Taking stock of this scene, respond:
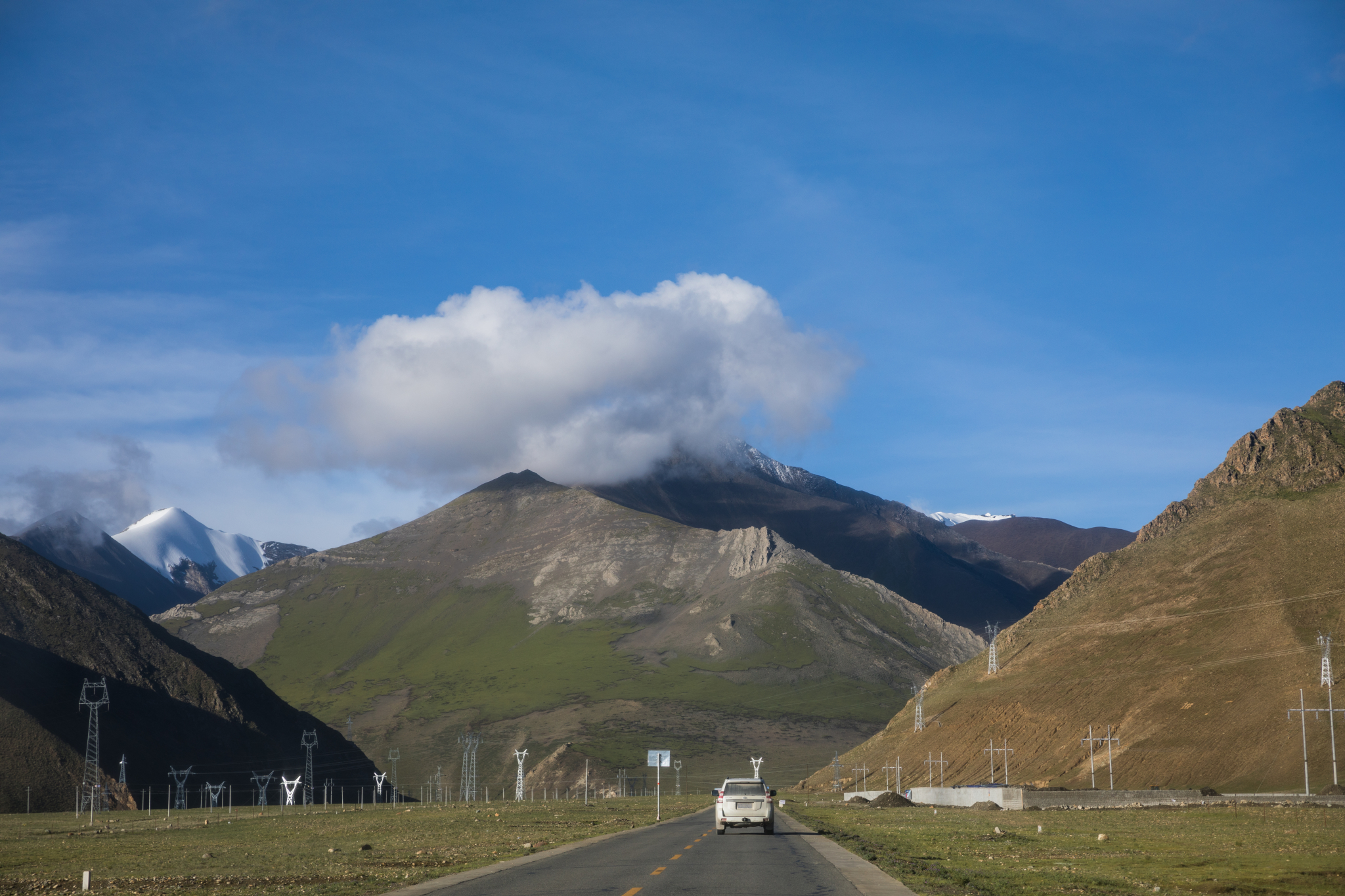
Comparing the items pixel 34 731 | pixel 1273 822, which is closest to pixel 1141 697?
pixel 1273 822

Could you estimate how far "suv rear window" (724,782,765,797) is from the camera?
49.3 metres

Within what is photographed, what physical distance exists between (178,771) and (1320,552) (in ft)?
588

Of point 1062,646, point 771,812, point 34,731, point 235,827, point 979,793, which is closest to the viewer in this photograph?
point 771,812

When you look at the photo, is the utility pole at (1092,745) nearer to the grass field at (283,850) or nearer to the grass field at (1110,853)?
the grass field at (283,850)

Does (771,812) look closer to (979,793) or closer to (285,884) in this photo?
(285,884)

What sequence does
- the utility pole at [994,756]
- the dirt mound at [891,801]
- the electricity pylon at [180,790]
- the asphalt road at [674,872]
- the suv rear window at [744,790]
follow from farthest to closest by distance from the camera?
the electricity pylon at [180,790], the utility pole at [994,756], the dirt mound at [891,801], the suv rear window at [744,790], the asphalt road at [674,872]

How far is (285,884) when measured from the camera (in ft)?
95.3

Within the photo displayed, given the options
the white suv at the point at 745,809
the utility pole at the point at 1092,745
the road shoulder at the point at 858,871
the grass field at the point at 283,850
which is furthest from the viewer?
the utility pole at the point at 1092,745

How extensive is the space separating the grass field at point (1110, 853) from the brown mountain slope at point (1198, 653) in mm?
65484

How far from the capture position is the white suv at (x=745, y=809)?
48.5 m

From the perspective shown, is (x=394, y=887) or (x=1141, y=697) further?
(x=1141, y=697)

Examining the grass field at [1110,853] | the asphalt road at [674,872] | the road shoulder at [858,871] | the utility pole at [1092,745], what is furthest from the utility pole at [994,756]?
the asphalt road at [674,872]

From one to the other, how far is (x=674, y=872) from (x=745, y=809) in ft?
69.5

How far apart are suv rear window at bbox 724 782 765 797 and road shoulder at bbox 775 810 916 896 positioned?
4.64 metres
